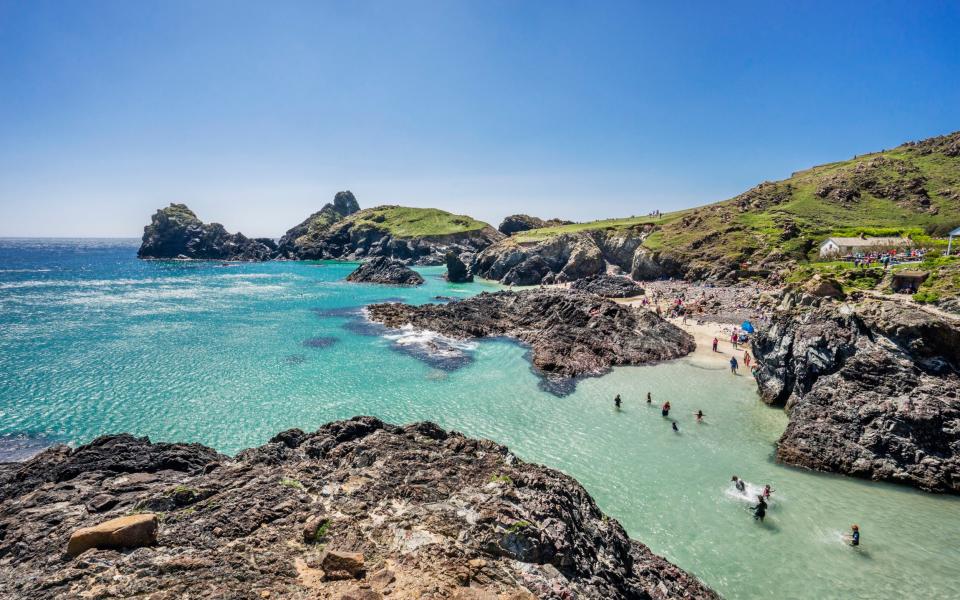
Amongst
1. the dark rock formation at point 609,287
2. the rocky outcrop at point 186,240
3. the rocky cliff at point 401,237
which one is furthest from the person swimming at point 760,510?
the rocky outcrop at point 186,240

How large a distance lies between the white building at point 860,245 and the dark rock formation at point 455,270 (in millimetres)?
68066

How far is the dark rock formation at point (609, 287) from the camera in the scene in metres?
70.6

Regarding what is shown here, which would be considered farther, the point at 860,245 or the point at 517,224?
the point at 517,224

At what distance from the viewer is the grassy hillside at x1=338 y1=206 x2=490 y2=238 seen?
154500mm

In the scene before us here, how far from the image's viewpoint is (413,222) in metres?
167

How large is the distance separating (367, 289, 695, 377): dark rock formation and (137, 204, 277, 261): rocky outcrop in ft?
441

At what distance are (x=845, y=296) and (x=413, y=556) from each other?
34.4 meters

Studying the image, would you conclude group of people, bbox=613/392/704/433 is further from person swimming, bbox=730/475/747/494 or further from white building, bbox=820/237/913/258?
white building, bbox=820/237/913/258

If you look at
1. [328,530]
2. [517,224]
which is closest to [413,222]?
[517,224]

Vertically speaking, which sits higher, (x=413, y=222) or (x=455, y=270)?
(x=413, y=222)

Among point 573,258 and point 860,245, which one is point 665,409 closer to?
point 860,245

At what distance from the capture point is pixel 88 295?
72375 mm

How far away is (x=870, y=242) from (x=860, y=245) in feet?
4.20

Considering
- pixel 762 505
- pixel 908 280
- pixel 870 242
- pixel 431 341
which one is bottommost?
pixel 762 505
